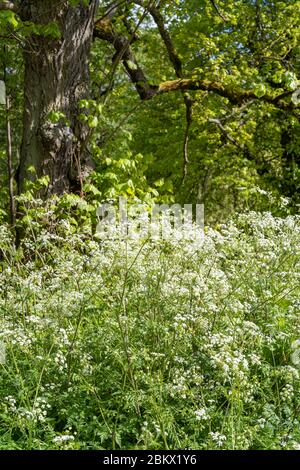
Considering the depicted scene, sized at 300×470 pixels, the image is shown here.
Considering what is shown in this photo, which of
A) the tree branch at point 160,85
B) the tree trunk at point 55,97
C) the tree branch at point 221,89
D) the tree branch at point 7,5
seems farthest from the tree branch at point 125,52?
the tree branch at point 7,5

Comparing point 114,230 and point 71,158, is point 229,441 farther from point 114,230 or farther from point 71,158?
point 71,158

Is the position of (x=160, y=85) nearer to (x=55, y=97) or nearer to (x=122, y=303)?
(x=55, y=97)

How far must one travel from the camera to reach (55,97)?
7.86m

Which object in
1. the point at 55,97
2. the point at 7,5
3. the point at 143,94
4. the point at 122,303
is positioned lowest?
the point at 122,303

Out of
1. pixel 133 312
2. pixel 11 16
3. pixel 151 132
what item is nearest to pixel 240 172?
pixel 151 132

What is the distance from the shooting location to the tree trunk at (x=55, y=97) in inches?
307

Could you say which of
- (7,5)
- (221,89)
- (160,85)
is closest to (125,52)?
(160,85)

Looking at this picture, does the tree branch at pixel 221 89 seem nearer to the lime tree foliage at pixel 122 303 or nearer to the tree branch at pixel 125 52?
the lime tree foliage at pixel 122 303

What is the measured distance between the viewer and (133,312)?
4645mm

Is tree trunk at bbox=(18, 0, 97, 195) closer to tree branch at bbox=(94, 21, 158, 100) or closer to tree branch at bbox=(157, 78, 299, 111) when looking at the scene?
tree branch at bbox=(94, 21, 158, 100)

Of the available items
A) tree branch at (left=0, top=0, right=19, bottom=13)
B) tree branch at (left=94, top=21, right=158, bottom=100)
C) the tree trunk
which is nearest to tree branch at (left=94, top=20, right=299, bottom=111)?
tree branch at (left=94, top=21, right=158, bottom=100)

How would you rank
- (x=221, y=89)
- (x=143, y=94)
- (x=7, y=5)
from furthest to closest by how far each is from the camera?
(x=221, y=89) → (x=143, y=94) → (x=7, y=5)

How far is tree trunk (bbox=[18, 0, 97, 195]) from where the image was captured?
7.80 meters
